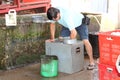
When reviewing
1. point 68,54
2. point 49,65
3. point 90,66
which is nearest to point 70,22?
point 68,54

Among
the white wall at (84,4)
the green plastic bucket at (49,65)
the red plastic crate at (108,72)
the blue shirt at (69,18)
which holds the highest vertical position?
the white wall at (84,4)

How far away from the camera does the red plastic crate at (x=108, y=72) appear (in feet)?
10.3

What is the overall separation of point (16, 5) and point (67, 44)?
55.1 inches

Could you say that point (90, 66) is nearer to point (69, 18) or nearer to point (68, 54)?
point (68, 54)

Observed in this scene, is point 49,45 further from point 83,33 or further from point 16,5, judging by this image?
point 16,5

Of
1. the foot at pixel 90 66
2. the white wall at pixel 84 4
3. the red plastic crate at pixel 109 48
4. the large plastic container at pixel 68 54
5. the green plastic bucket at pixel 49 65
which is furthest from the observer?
the white wall at pixel 84 4

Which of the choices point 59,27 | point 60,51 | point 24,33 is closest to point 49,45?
point 60,51

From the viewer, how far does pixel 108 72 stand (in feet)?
10.6

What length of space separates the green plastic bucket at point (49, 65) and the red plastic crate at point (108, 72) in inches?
51.7

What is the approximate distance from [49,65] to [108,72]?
145cm

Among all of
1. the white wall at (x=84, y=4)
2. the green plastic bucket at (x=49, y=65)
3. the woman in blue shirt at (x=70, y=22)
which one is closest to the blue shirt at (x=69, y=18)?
the woman in blue shirt at (x=70, y=22)

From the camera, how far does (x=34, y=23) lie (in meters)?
5.29

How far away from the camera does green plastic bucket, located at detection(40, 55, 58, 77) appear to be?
4.50 meters

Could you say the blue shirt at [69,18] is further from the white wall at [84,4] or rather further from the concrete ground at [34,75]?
the white wall at [84,4]
